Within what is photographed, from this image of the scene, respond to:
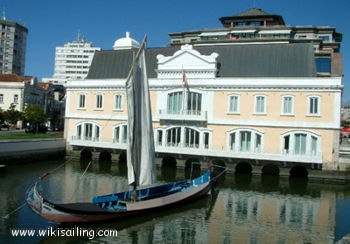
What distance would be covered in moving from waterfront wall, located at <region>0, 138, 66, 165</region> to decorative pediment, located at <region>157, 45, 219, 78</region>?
14173 millimetres

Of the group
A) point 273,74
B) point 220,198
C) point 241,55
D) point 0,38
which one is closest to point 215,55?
point 241,55

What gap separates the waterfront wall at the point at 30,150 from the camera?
42.2 m

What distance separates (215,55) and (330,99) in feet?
40.5

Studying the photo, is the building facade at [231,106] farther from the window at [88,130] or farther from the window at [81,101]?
the window at [81,101]

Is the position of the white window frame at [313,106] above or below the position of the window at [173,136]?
above

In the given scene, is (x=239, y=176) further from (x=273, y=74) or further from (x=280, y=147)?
(x=273, y=74)

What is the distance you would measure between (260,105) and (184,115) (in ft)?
25.4

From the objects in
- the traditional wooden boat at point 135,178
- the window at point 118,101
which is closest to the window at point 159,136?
the window at point 118,101

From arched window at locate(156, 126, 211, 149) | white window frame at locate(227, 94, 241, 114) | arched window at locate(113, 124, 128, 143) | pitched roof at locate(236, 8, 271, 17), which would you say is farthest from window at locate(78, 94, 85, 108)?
pitched roof at locate(236, 8, 271, 17)

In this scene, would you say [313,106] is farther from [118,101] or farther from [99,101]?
[99,101]

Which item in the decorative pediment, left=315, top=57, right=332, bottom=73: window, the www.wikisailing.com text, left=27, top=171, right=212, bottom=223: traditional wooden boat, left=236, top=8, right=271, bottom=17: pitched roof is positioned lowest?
the www.wikisailing.com text

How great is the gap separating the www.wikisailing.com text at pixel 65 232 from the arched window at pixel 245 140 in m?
24.3

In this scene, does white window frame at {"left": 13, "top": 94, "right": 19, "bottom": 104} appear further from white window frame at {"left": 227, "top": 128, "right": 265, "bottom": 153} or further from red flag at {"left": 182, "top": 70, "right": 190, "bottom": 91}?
white window frame at {"left": 227, "top": 128, "right": 265, "bottom": 153}

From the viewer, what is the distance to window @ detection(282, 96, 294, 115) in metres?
43.3
